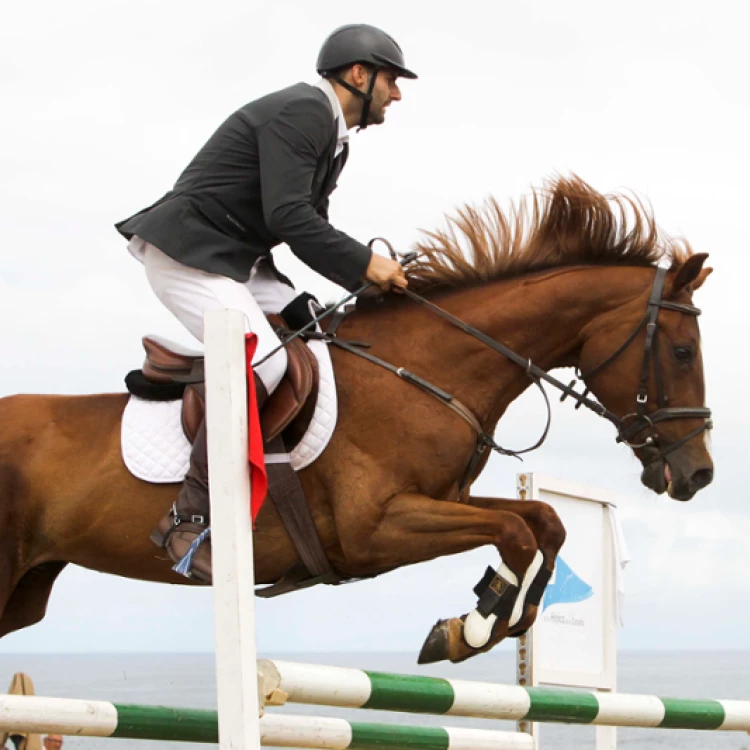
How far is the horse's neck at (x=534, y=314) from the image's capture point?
4738mm

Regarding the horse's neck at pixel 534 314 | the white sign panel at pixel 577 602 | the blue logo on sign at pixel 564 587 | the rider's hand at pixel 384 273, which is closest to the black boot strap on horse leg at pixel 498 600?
the horse's neck at pixel 534 314

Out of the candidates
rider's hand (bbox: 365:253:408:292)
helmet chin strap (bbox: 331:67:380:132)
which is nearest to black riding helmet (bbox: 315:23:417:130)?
helmet chin strap (bbox: 331:67:380:132)

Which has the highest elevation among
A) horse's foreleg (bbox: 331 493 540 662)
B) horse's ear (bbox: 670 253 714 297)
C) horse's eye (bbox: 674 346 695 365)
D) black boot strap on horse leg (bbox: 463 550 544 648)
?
horse's ear (bbox: 670 253 714 297)

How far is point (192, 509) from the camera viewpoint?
4363mm

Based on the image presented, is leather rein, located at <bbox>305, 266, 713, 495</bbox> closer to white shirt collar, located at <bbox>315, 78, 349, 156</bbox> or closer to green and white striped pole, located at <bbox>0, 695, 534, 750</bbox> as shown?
white shirt collar, located at <bbox>315, 78, 349, 156</bbox>

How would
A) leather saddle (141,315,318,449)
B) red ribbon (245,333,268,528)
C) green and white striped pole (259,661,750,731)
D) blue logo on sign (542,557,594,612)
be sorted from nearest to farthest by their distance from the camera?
1. red ribbon (245,333,268,528)
2. green and white striped pole (259,661,750,731)
3. leather saddle (141,315,318,449)
4. blue logo on sign (542,557,594,612)

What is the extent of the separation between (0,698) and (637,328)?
257cm

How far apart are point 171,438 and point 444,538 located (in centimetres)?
101

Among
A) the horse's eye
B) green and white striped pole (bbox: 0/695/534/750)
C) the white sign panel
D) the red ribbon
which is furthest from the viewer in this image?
the white sign panel

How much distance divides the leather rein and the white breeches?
26 cm

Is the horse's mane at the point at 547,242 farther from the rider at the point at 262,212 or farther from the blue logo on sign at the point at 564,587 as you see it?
the blue logo on sign at the point at 564,587

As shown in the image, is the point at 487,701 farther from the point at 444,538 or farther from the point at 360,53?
the point at 360,53

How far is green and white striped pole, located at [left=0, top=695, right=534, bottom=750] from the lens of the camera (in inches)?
135

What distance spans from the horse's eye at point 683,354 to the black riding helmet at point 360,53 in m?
1.42
